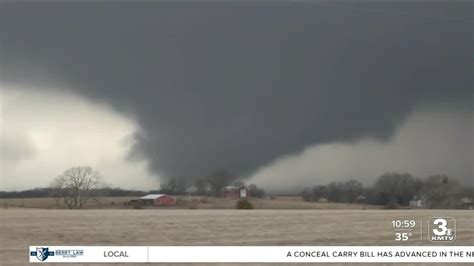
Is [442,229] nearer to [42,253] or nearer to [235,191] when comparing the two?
[235,191]

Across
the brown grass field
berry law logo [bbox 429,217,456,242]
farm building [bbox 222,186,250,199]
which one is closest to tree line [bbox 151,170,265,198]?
farm building [bbox 222,186,250,199]

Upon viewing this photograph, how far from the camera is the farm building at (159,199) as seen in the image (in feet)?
11.9

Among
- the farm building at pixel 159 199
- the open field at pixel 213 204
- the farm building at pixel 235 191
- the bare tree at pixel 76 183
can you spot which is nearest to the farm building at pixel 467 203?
the open field at pixel 213 204

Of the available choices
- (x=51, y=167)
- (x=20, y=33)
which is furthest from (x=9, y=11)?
(x=51, y=167)

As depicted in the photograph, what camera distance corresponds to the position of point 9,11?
375 cm

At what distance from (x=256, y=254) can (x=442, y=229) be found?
5.17 ft

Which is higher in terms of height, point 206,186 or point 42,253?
point 206,186

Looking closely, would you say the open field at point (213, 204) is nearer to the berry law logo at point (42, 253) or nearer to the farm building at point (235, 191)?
the farm building at point (235, 191)

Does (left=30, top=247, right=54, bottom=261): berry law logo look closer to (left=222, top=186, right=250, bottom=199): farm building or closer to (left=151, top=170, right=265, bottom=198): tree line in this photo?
(left=151, top=170, right=265, bottom=198): tree line

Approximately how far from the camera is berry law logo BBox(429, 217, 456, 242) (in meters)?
3.63

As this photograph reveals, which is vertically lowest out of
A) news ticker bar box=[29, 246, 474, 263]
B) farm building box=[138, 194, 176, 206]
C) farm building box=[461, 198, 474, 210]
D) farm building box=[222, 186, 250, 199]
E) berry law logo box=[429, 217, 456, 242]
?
news ticker bar box=[29, 246, 474, 263]

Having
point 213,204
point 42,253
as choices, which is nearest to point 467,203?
point 213,204

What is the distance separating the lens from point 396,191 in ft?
11.9

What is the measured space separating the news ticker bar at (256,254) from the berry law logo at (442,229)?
0.08 m
